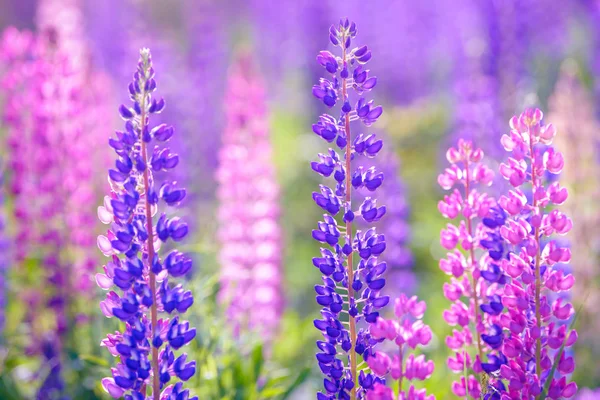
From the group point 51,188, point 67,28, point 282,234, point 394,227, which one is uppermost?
point 67,28

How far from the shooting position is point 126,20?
11359mm

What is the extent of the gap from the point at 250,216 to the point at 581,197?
205 centimetres

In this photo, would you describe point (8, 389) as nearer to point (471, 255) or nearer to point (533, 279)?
point (471, 255)

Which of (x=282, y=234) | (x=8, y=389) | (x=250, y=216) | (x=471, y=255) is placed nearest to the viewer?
(x=471, y=255)

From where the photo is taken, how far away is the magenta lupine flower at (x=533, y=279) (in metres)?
1.85

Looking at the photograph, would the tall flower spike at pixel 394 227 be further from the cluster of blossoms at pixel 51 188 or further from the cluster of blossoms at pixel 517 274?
the cluster of blossoms at pixel 517 274

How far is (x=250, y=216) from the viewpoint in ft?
13.4

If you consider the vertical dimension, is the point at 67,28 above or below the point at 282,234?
above

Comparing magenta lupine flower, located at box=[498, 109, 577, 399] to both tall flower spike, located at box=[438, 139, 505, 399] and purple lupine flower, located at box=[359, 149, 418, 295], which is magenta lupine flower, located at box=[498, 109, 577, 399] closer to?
tall flower spike, located at box=[438, 139, 505, 399]

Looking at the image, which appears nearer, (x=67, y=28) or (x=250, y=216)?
(x=250, y=216)

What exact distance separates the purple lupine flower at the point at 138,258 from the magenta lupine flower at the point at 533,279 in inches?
32.0

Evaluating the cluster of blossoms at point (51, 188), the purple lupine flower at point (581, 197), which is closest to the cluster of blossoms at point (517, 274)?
the cluster of blossoms at point (51, 188)

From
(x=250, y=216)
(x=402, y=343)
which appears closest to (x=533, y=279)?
(x=402, y=343)

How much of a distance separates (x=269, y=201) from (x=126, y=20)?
26.6 ft
